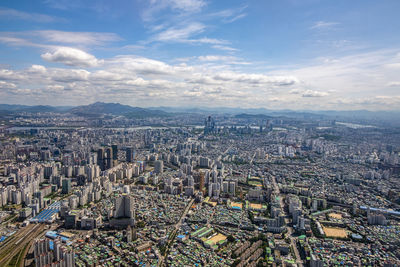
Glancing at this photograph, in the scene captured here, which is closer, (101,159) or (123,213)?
(123,213)

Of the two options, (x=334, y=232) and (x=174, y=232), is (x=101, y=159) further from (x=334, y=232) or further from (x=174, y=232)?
(x=334, y=232)

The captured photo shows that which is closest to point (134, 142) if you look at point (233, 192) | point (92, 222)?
point (233, 192)

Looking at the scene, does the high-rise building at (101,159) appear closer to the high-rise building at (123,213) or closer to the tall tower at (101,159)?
the tall tower at (101,159)

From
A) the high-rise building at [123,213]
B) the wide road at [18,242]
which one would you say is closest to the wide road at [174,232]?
the high-rise building at [123,213]

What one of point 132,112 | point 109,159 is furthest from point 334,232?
point 132,112

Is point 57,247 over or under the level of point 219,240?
over

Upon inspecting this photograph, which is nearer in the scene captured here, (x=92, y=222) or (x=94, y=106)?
(x=92, y=222)

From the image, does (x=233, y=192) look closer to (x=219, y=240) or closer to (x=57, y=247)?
(x=219, y=240)

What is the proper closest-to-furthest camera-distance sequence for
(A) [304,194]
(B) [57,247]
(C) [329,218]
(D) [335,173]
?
(B) [57,247], (C) [329,218], (A) [304,194], (D) [335,173]
